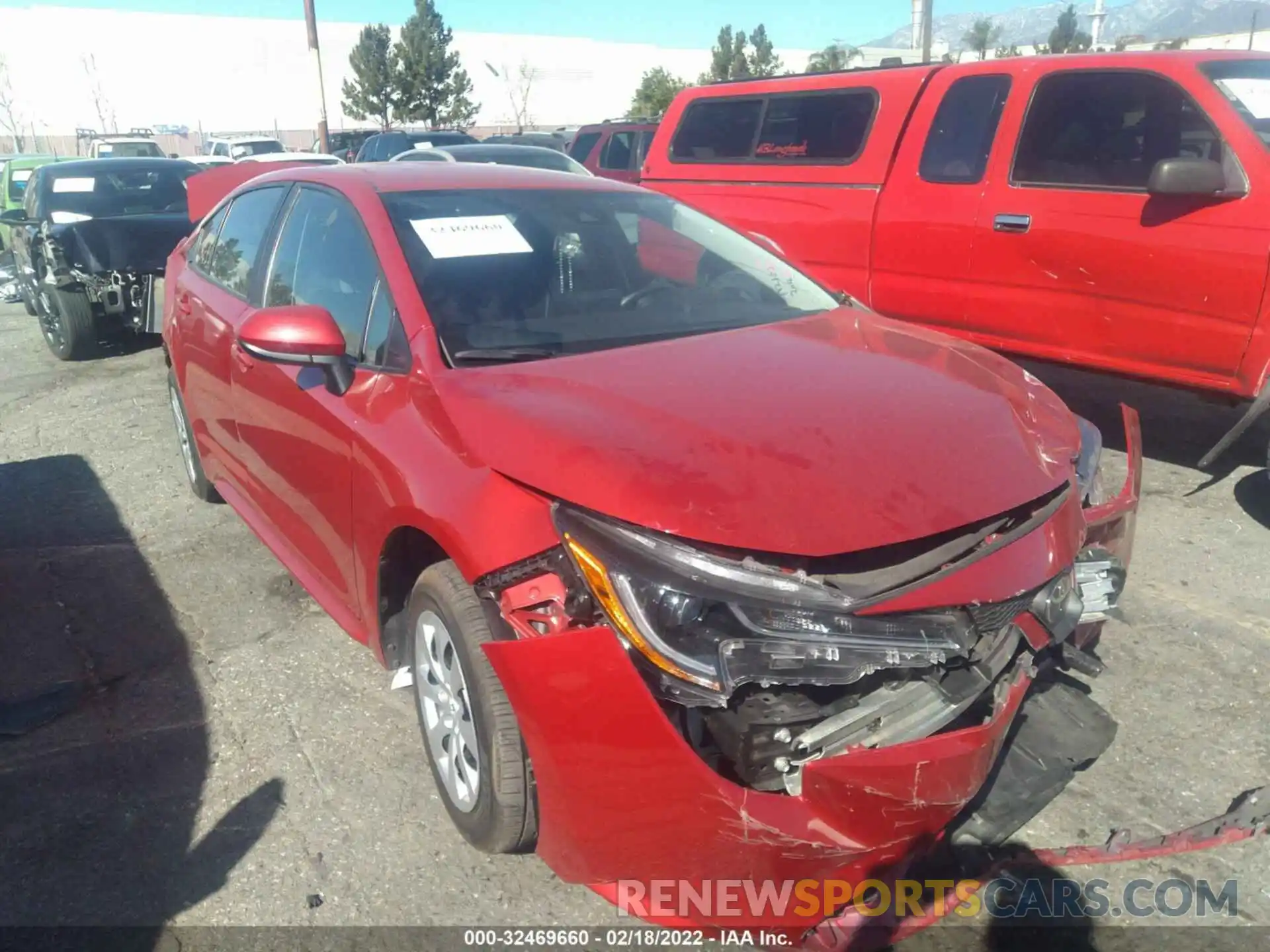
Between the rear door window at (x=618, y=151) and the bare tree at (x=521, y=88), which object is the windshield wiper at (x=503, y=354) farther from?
the bare tree at (x=521, y=88)

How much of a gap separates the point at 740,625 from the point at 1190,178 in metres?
3.93

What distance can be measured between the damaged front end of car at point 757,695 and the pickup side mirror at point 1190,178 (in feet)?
10.8

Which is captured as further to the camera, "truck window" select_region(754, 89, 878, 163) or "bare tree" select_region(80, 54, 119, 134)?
"bare tree" select_region(80, 54, 119, 134)

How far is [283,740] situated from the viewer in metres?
3.21

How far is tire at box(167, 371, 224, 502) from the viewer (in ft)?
16.2

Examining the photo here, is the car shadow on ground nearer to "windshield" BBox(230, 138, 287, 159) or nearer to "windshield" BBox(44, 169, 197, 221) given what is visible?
"windshield" BBox(44, 169, 197, 221)

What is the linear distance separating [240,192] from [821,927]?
3.79 metres

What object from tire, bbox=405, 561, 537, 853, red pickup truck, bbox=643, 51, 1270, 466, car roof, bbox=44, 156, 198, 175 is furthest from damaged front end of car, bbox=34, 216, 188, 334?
tire, bbox=405, 561, 537, 853

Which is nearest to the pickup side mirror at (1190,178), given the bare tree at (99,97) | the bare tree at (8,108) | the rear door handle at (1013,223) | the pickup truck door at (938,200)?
the rear door handle at (1013,223)

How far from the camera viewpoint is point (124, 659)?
3734 millimetres

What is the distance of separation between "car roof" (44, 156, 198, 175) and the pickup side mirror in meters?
9.19

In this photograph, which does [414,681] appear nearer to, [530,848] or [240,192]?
[530,848]

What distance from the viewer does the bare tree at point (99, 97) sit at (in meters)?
55.9

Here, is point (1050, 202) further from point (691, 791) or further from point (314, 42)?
point (314, 42)
